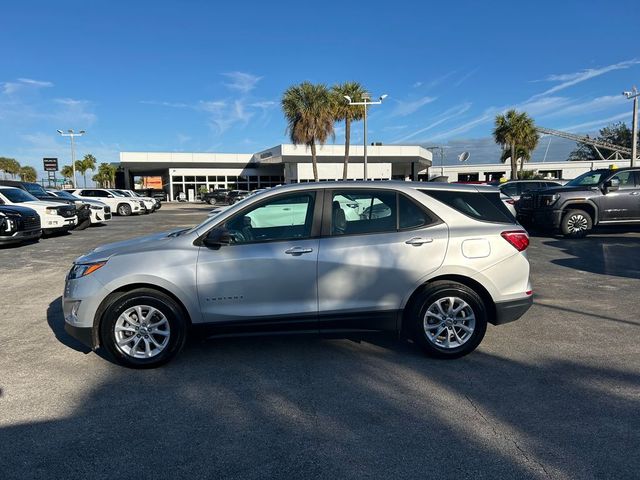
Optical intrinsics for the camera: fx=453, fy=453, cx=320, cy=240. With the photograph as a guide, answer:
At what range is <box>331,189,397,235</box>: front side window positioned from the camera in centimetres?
430

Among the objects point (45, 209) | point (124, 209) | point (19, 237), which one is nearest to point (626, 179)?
point (19, 237)

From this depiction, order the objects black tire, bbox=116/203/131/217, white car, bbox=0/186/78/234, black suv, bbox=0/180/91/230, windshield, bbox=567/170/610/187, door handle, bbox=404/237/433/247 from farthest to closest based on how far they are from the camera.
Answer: black tire, bbox=116/203/131/217 → black suv, bbox=0/180/91/230 → white car, bbox=0/186/78/234 → windshield, bbox=567/170/610/187 → door handle, bbox=404/237/433/247

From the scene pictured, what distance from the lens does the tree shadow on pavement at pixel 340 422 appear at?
2.74 m

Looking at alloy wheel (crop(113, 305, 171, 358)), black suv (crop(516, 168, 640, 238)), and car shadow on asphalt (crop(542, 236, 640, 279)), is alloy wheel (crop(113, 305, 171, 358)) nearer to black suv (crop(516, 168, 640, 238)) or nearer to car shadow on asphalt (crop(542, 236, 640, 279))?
car shadow on asphalt (crop(542, 236, 640, 279))

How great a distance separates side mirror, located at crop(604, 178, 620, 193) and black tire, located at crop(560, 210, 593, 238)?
84 centimetres

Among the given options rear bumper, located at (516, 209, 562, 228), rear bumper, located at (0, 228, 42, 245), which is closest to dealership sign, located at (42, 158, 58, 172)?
rear bumper, located at (0, 228, 42, 245)

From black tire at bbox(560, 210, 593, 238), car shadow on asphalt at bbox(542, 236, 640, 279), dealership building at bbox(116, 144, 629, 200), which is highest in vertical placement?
dealership building at bbox(116, 144, 629, 200)

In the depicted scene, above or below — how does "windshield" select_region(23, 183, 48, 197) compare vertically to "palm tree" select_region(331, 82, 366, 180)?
below

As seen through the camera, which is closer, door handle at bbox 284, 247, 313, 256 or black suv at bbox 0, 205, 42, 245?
door handle at bbox 284, 247, 313, 256

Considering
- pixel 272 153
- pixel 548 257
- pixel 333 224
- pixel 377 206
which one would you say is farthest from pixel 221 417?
pixel 272 153

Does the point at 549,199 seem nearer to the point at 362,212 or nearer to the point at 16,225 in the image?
the point at 362,212

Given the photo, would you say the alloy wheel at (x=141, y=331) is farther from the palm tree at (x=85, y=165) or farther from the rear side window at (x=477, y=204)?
the palm tree at (x=85, y=165)

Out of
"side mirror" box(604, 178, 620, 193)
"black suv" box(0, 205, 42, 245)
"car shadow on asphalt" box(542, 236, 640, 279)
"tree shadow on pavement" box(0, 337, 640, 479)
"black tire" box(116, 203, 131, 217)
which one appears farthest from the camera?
"black tire" box(116, 203, 131, 217)

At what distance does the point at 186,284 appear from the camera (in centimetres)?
405
